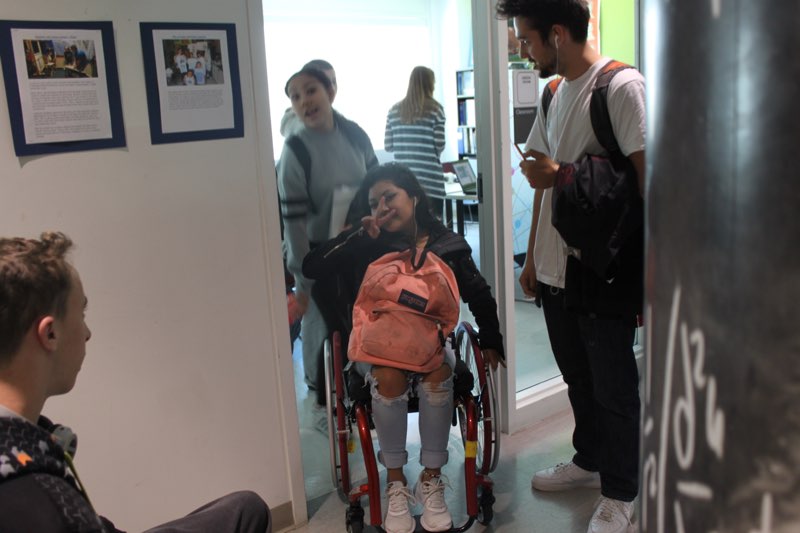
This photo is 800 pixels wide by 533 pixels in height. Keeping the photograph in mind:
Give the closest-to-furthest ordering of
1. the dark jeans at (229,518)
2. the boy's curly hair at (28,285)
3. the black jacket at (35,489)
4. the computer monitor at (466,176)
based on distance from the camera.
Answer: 1. the black jacket at (35,489)
2. the boy's curly hair at (28,285)
3. the dark jeans at (229,518)
4. the computer monitor at (466,176)

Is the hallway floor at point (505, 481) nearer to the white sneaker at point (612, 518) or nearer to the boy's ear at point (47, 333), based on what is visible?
the white sneaker at point (612, 518)

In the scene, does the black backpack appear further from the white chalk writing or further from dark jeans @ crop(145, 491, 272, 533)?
the white chalk writing

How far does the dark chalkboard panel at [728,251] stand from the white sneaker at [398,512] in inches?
72.1

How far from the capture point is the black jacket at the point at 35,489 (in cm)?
88

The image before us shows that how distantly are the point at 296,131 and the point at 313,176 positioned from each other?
0.52ft

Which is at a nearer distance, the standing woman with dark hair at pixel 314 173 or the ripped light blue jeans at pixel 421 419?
the ripped light blue jeans at pixel 421 419

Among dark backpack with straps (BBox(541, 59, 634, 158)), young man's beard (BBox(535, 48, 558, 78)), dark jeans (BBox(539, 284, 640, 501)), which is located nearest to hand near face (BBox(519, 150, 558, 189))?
dark backpack with straps (BBox(541, 59, 634, 158))

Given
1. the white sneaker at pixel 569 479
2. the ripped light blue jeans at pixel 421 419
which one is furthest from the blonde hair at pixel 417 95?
the white sneaker at pixel 569 479

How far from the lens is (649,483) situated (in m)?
0.35

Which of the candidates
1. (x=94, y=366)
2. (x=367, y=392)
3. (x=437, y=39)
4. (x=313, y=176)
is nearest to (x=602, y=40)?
(x=437, y=39)

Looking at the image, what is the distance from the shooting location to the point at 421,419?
7.02ft

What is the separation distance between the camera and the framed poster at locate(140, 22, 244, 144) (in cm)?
181

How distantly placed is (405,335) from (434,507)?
51cm

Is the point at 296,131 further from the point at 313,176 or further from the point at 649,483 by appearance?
the point at 649,483
